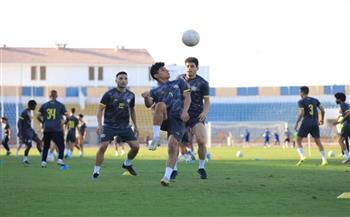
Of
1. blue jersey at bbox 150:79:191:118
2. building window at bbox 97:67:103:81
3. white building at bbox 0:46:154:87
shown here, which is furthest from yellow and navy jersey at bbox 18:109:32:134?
building window at bbox 97:67:103:81

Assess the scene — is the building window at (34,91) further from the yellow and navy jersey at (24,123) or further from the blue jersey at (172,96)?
the blue jersey at (172,96)

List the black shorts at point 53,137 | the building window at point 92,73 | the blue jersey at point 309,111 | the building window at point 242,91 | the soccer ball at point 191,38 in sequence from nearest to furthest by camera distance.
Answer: the soccer ball at point 191,38
the black shorts at point 53,137
the blue jersey at point 309,111
the building window at point 242,91
the building window at point 92,73

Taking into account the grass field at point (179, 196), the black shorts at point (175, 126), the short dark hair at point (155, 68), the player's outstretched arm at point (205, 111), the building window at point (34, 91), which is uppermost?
the building window at point (34, 91)

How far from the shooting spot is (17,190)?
13258 millimetres

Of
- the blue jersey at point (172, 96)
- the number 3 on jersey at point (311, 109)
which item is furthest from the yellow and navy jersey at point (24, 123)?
the blue jersey at point (172, 96)

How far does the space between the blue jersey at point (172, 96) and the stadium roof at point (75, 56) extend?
3099 inches

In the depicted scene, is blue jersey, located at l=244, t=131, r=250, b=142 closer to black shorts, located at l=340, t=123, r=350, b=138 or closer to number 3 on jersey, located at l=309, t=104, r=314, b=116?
black shorts, located at l=340, t=123, r=350, b=138

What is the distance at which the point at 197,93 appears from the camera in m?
16.1

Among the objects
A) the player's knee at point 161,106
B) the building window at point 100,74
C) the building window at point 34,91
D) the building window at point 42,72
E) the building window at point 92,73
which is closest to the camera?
the player's knee at point 161,106

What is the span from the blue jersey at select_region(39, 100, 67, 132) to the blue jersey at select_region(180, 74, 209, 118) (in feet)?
26.0

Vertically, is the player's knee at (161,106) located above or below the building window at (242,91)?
below

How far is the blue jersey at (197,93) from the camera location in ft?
52.4

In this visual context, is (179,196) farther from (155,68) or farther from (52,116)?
(52,116)

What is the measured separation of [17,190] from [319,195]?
16.5 ft
